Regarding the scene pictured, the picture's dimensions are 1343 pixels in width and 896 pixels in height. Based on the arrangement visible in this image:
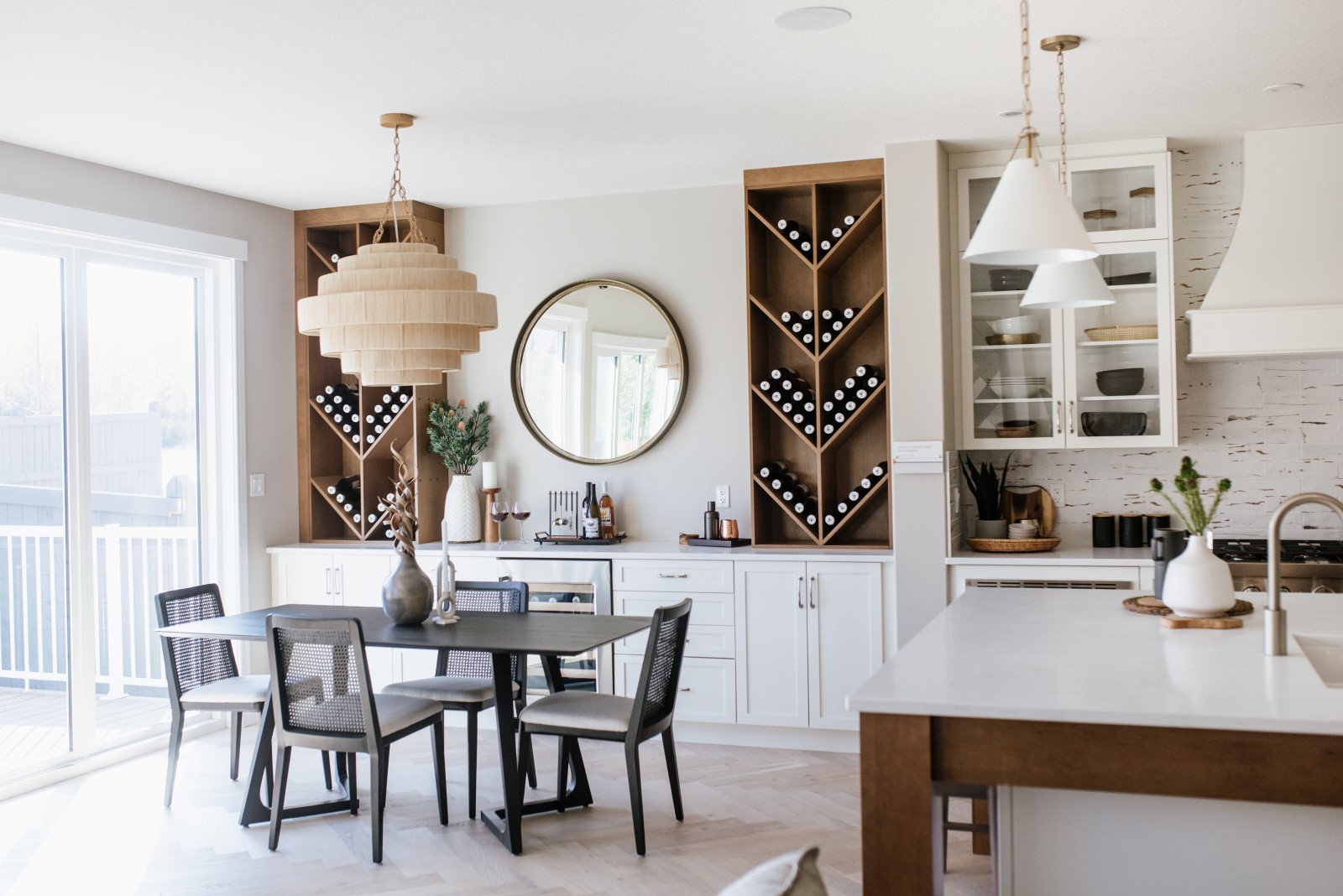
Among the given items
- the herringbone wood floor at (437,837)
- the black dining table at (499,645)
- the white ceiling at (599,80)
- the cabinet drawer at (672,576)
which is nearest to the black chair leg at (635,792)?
the herringbone wood floor at (437,837)

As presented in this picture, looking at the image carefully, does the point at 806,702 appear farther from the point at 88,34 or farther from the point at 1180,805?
the point at 88,34

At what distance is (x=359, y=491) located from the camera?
6027 millimetres

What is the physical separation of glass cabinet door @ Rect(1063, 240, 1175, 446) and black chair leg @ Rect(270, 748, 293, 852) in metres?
3.39

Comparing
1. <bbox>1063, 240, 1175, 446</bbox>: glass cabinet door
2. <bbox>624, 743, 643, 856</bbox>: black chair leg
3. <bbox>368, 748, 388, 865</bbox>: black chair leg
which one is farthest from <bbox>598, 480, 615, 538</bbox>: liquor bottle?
<bbox>1063, 240, 1175, 446</bbox>: glass cabinet door

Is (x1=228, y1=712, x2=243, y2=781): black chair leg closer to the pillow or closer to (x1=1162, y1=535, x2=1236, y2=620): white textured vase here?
(x1=1162, y1=535, x2=1236, y2=620): white textured vase

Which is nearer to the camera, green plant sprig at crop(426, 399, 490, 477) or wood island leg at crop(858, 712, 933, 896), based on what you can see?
wood island leg at crop(858, 712, 933, 896)

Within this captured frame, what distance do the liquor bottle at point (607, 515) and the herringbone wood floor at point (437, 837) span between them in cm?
112

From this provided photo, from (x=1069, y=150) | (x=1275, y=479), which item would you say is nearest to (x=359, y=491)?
(x=1069, y=150)

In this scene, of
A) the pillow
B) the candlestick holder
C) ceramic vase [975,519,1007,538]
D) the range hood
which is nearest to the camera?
the pillow

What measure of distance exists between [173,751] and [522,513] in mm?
1963

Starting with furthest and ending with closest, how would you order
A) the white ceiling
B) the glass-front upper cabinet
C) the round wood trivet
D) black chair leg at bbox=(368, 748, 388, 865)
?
the glass-front upper cabinet → black chair leg at bbox=(368, 748, 388, 865) → the white ceiling → the round wood trivet

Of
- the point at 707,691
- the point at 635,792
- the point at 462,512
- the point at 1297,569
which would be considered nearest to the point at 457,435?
the point at 462,512

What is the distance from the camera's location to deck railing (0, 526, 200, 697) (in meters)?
4.53

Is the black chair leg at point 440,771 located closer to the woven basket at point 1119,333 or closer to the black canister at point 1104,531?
the black canister at point 1104,531
